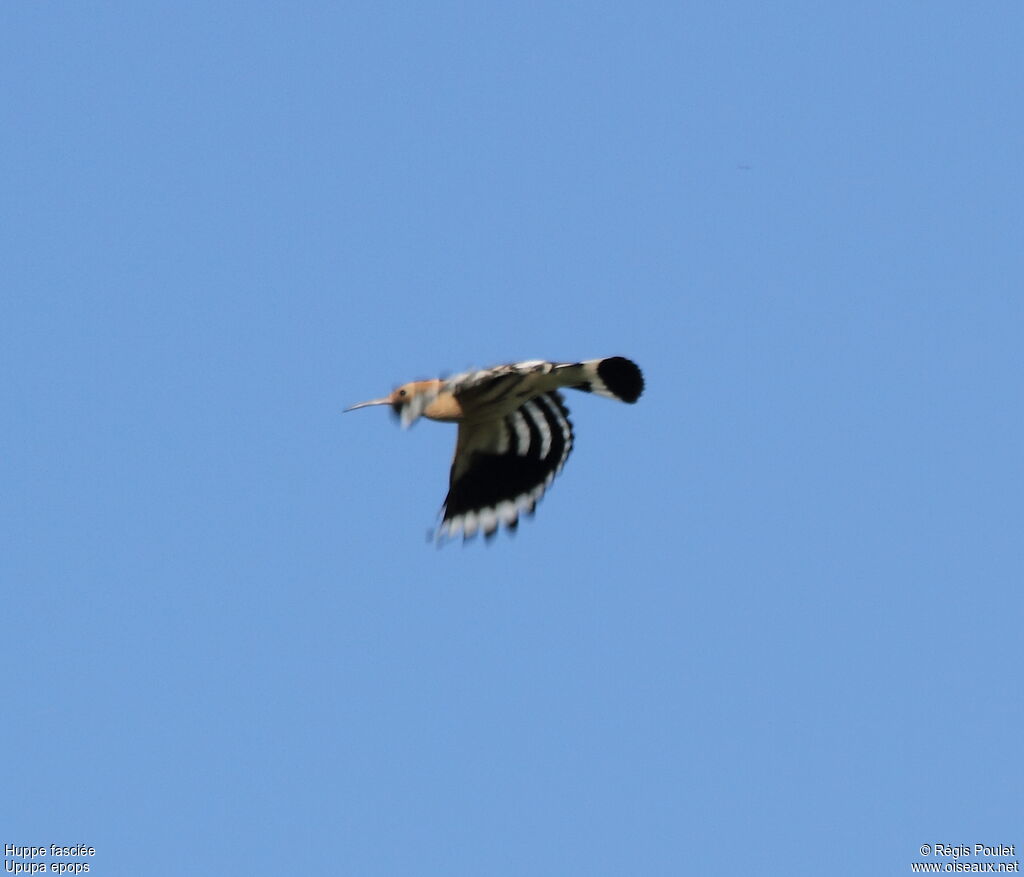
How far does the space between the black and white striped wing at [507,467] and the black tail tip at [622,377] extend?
61cm

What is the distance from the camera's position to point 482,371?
9.74 m

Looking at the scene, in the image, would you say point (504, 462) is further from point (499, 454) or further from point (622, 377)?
point (622, 377)

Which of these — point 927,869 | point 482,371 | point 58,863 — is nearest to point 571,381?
point 482,371

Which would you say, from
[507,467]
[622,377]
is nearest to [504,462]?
[507,467]

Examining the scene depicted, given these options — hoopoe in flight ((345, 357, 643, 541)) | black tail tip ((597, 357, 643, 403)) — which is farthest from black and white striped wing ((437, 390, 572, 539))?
black tail tip ((597, 357, 643, 403))

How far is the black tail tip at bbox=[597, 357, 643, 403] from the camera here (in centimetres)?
1005

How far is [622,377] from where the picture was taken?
10.1 meters

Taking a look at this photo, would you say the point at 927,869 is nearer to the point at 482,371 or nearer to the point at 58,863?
the point at 482,371

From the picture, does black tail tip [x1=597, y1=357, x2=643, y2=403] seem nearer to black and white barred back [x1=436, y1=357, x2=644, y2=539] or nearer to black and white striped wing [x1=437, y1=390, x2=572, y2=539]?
black and white barred back [x1=436, y1=357, x2=644, y2=539]

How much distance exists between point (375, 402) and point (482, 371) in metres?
0.92

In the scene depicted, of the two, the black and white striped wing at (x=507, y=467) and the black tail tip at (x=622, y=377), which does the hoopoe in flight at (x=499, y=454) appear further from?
the black tail tip at (x=622, y=377)

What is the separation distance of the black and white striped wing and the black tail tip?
614mm

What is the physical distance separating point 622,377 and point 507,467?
3.32ft

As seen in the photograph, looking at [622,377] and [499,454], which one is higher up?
[622,377]
